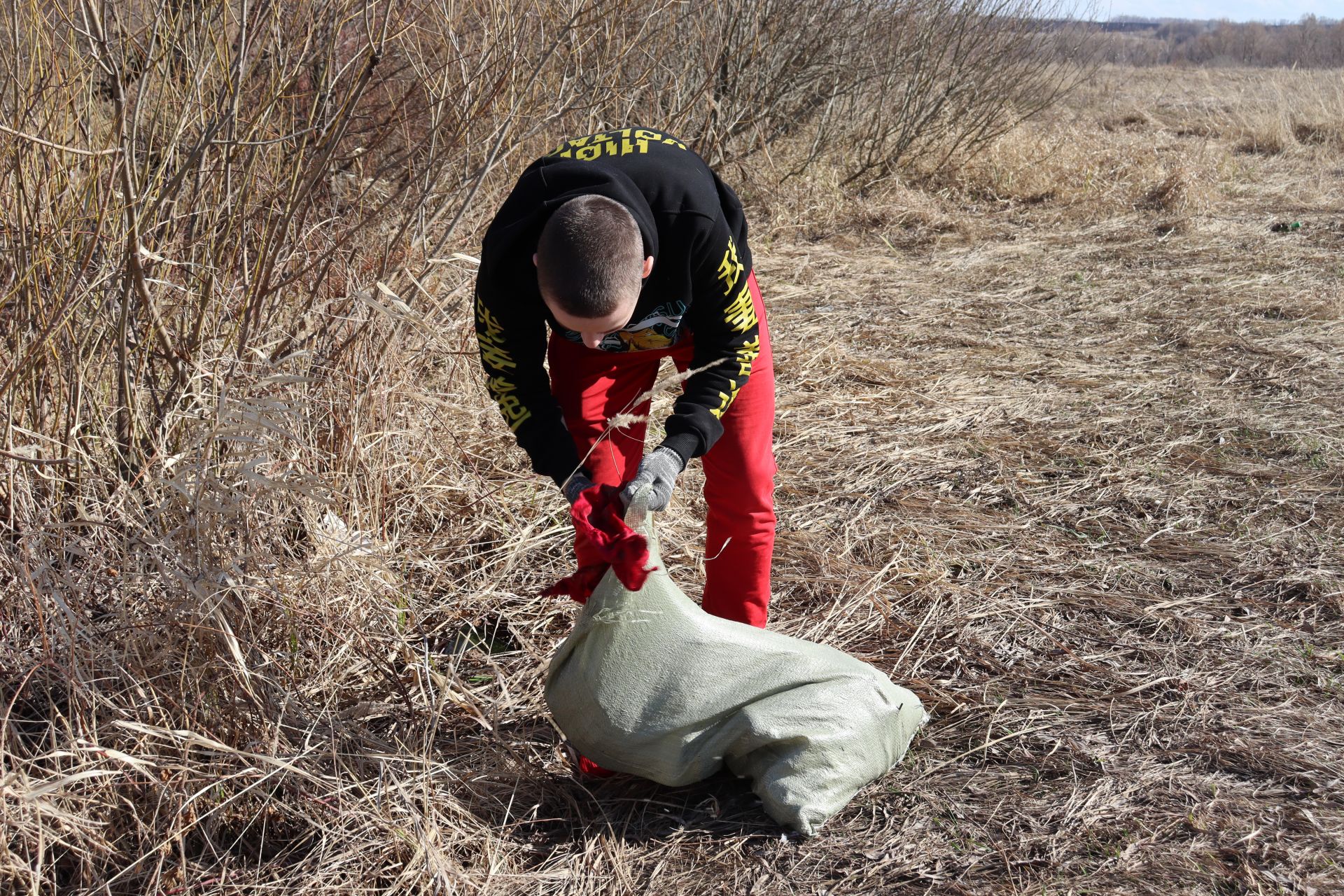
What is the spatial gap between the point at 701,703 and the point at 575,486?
49 centimetres

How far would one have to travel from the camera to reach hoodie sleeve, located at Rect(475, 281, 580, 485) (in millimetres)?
2012

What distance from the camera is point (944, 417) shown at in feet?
13.5

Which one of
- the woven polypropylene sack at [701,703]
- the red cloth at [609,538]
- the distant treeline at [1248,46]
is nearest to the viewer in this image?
the red cloth at [609,538]

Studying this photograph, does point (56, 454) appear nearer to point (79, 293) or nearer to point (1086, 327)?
point (79, 293)

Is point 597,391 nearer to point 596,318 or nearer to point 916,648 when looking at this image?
point 596,318

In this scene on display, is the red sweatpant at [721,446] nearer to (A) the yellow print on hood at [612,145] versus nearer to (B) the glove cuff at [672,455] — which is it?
(B) the glove cuff at [672,455]

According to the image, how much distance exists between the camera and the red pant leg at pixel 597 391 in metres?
2.22

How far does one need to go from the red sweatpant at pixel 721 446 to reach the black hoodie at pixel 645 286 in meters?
0.09

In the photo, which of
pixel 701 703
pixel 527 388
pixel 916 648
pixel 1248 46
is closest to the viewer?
pixel 701 703

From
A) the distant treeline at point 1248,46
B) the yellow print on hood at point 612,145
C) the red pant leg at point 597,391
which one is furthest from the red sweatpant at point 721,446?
the distant treeline at point 1248,46

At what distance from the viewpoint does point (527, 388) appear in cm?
206

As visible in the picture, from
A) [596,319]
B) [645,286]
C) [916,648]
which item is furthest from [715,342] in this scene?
[916,648]

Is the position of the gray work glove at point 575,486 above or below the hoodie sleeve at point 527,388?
below

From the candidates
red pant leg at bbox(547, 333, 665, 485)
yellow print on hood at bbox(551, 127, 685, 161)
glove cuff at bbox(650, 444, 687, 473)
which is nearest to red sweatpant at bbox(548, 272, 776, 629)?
red pant leg at bbox(547, 333, 665, 485)
